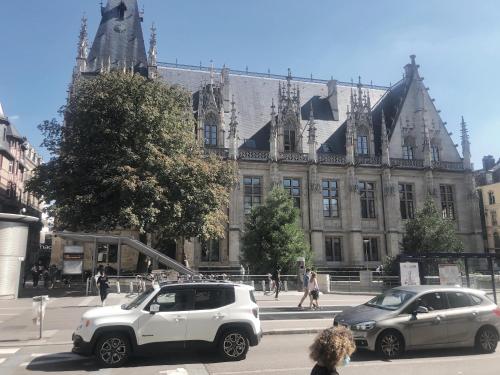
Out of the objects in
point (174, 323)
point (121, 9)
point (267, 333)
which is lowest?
point (267, 333)

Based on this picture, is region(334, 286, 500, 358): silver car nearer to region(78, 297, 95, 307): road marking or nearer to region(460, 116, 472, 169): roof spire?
region(78, 297, 95, 307): road marking

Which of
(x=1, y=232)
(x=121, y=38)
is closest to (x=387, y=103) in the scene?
(x=121, y=38)

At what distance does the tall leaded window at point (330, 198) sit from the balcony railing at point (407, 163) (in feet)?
22.5

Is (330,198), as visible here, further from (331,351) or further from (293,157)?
(331,351)

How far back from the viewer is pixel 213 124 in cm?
4288

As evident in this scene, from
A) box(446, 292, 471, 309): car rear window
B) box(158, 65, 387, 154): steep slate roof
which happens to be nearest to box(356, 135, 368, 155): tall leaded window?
box(158, 65, 387, 154): steep slate roof

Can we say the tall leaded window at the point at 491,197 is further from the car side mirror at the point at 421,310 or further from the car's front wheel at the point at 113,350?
the car's front wheel at the point at 113,350

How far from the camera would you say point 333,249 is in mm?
43344

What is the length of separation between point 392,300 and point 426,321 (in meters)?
1.02

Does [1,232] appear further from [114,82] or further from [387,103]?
[387,103]

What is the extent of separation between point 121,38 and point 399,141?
31.1 metres

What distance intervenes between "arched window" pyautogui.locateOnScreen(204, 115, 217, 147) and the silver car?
107 feet

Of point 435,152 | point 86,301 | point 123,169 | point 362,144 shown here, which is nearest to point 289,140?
point 362,144

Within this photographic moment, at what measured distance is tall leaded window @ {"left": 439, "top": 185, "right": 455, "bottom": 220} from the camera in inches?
1847
